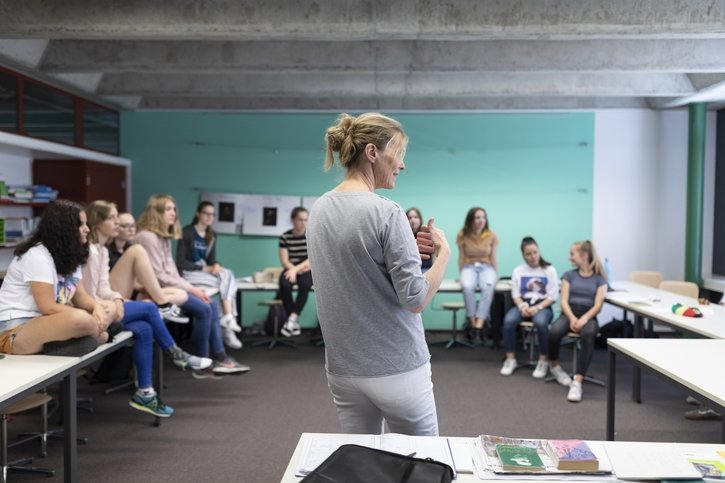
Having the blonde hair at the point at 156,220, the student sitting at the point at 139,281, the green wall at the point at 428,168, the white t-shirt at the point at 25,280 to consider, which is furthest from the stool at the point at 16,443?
the green wall at the point at 428,168

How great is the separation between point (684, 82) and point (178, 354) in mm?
5708

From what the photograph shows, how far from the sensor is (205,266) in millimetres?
5973

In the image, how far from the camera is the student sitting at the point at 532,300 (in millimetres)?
5512

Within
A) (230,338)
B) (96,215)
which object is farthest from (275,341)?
(96,215)

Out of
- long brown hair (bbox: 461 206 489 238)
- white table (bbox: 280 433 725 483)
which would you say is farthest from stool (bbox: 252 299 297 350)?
white table (bbox: 280 433 725 483)

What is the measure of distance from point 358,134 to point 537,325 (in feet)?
14.0

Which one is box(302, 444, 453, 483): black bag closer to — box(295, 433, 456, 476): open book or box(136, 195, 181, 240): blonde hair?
box(295, 433, 456, 476): open book

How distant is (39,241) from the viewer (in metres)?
3.12

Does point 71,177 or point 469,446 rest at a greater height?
point 71,177

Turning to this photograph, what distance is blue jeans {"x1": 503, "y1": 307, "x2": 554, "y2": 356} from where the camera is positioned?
5477 millimetres

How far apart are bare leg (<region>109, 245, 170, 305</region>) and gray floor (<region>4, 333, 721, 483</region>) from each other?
2.99ft

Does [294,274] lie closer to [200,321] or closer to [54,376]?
[200,321]

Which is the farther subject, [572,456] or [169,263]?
[169,263]

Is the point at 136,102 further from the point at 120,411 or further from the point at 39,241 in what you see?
the point at 39,241
